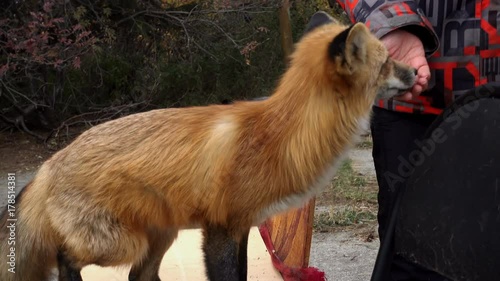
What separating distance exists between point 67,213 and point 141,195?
14.0 inches

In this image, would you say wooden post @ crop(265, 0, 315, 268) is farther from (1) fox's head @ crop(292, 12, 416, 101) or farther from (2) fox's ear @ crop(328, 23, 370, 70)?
(2) fox's ear @ crop(328, 23, 370, 70)

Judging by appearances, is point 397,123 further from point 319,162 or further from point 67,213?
point 67,213

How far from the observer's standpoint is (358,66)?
8.43 feet

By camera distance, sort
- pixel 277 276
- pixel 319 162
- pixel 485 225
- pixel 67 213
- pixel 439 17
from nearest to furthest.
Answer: pixel 485 225, pixel 439 17, pixel 319 162, pixel 67 213, pixel 277 276

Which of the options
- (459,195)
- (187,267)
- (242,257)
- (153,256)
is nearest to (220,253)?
(242,257)

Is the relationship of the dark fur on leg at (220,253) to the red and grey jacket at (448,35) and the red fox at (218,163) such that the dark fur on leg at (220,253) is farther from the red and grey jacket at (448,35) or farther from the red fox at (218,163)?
the red and grey jacket at (448,35)

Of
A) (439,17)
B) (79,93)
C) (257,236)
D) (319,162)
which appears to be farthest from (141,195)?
(79,93)

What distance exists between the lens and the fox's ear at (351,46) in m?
2.43

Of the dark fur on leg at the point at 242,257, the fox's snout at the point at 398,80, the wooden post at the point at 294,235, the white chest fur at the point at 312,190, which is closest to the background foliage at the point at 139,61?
the wooden post at the point at 294,235

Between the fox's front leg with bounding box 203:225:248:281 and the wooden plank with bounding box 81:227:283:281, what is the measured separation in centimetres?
94

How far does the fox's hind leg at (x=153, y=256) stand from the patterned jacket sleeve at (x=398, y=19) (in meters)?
1.33

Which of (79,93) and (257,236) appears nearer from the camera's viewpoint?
(257,236)

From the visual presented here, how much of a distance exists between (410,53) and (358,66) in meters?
0.21

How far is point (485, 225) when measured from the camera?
5.57ft
